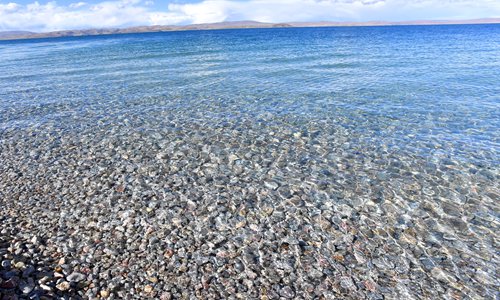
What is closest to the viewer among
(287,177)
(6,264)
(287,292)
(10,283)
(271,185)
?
(10,283)

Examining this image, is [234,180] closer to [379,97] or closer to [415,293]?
[415,293]

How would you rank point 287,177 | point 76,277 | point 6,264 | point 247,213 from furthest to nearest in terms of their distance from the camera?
1. point 287,177
2. point 247,213
3. point 6,264
4. point 76,277

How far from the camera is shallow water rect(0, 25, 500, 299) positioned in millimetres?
7660

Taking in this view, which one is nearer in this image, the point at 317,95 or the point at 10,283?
the point at 10,283

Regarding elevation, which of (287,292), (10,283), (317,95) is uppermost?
(317,95)

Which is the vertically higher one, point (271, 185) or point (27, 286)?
point (27, 286)

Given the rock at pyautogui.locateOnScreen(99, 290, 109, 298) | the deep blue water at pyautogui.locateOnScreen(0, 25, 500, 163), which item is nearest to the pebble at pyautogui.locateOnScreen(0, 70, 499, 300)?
the rock at pyautogui.locateOnScreen(99, 290, 109, 298)

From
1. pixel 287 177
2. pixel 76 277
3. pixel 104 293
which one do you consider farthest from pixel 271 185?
pixel 76 277

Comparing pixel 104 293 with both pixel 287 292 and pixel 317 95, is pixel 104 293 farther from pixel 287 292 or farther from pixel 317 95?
pixel 317 95

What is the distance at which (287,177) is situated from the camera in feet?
37.9

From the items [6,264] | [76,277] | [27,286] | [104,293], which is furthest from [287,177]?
[6,264]

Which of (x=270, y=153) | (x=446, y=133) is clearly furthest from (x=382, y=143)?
(x=270, y=153)

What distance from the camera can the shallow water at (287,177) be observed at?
25.1 feet

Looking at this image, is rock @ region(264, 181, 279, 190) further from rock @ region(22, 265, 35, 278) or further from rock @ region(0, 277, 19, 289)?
rock @ region(0, 277, 19, 289)
